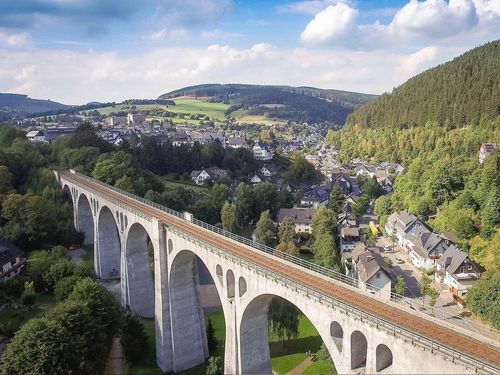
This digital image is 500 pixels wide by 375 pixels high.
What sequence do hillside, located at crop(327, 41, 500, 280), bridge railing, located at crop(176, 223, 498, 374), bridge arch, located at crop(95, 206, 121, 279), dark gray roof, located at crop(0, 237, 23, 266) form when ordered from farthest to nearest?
bridge arch, located at crop(95, 206, 121, 279) < hillside, located at crop(327, 41, 500, 280) < dark gray roof, located at crop(0, 237, 23, 266) < bridge railing, located at crop(176, 223, 498, 374)

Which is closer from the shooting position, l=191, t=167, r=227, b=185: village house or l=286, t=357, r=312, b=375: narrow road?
l=286, t=357, r=312, b=375: narrow road

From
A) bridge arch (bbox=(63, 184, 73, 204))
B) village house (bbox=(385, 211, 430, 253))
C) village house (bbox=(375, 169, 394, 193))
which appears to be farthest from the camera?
village house (bbox=(375, 169, 394, 193))

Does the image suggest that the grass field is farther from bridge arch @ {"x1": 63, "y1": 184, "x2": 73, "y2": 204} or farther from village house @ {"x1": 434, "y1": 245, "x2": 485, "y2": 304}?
bridge arch @ {"x1": 63, "y1": 184, "x2": 73, "y2": 204}

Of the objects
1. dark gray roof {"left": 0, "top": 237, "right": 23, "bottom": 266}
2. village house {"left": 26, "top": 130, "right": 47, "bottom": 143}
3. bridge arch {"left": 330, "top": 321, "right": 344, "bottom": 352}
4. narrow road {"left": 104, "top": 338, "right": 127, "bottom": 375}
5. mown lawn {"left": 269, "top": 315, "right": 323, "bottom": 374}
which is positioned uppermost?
village house {"left": 26, "top": 130, "right": 47, "bottom": 143}

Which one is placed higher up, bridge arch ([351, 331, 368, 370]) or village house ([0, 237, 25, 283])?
bridge arch ([351, 331, 368, 370])

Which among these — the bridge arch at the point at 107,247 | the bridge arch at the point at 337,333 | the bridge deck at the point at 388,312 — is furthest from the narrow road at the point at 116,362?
the bridge arch at the point at 337,333

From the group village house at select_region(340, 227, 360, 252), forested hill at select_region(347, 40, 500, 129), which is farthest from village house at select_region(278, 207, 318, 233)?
forested hill at select_region(347, 40, 500, 129)

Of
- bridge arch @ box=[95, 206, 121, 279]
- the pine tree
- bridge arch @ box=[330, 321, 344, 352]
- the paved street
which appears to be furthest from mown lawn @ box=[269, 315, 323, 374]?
bridge arch @ box=[95, 206, 121, 279]
